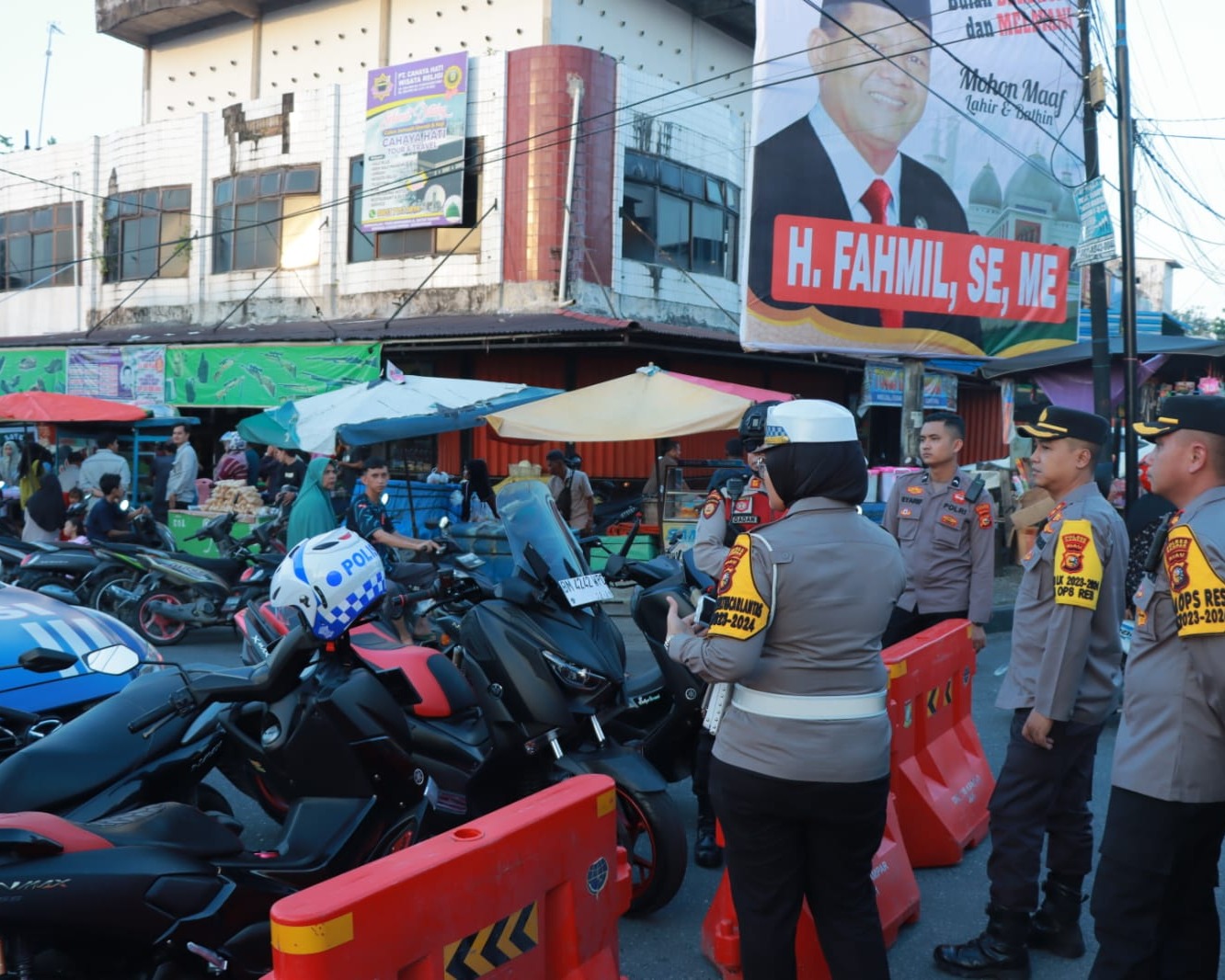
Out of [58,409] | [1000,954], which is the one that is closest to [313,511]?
[1000,954]

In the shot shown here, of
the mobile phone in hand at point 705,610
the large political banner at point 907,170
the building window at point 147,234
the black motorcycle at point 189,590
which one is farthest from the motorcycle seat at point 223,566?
the building window at point 147,234

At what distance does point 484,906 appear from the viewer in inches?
98.7

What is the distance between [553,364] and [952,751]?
1288 cm

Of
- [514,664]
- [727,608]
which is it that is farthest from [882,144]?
[727,608]

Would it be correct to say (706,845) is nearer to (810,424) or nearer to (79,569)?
(810,424)

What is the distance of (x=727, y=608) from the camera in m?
2.64

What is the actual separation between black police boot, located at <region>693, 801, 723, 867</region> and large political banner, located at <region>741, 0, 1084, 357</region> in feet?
27.4

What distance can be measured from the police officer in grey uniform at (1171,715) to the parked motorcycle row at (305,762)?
160 cm

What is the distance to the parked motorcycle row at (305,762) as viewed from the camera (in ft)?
9.66

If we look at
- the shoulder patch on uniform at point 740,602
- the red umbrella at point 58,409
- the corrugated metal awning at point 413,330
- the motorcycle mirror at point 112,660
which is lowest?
the motorcycle mirror at point 112,660

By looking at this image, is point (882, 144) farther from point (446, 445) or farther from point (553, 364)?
point (446, 445)

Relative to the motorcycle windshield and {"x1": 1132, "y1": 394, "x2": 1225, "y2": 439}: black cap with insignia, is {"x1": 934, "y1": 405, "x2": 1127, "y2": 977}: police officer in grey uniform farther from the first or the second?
the motorcycle windshield

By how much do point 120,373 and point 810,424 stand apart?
1895 cm

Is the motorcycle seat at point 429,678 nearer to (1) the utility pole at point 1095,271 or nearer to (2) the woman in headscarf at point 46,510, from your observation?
(2) the woman in headscarf at point 46,510
